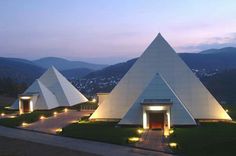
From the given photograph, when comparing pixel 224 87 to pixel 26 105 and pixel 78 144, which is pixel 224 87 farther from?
pixel 78 144

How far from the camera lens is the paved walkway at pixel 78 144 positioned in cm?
1945

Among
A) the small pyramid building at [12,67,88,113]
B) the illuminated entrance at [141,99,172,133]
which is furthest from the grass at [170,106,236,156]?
the small pyramid building at [12,67,88,113]

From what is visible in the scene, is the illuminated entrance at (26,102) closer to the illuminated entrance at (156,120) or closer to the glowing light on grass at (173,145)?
the illuminated entrance at (156,120)

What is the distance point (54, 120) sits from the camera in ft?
115

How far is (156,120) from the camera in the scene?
92.8 ft

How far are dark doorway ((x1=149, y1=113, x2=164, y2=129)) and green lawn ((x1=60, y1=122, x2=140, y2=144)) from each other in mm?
1665

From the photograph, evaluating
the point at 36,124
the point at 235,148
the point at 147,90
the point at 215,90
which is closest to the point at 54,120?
the point at 36,124

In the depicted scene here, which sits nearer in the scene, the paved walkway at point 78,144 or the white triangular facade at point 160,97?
the paved walkway at point 78,144

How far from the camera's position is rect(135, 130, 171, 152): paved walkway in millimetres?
20611

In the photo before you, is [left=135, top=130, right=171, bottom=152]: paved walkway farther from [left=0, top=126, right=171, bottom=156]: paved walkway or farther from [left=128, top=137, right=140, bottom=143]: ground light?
[left=0, top=126, right=171, bottom=156]: paved walkway

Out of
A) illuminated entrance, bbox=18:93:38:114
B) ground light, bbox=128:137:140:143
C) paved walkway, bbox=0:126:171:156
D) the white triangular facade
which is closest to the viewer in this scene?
paved walkway, bbox=0:126:171:156

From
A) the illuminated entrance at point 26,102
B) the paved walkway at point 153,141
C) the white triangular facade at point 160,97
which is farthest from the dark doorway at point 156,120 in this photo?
the illuminated entrance at point 26,102

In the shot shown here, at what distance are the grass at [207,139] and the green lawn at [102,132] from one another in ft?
9.92

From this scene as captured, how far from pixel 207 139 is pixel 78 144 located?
746 cm
